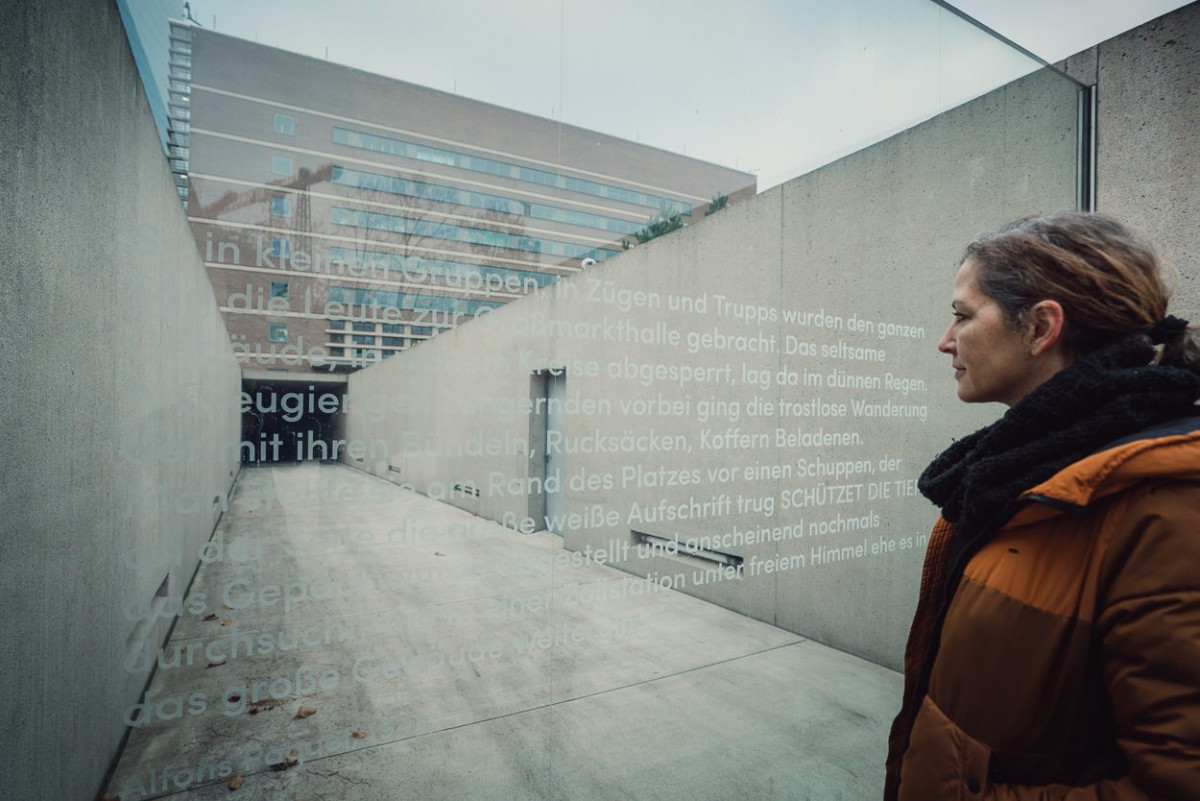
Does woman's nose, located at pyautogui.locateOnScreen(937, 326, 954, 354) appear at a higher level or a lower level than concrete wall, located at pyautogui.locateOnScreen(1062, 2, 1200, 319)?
lower

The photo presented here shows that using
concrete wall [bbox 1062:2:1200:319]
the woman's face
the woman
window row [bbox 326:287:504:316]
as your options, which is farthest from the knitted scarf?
concrete wall [bbox 1062:2:1200:319]

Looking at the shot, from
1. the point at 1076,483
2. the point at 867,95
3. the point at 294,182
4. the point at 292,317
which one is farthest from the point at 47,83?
the point at 867,95

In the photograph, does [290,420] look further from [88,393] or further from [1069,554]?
[1069,554]

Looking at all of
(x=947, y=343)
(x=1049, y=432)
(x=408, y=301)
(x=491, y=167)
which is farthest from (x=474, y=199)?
(x=1049, y=432)

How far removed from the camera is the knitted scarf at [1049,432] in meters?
0.89

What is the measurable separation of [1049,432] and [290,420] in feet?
5.98

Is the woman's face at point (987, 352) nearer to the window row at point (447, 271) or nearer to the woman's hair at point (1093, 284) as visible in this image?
the woman's hair at point (1093, 284)

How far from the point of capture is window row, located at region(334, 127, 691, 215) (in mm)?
2029

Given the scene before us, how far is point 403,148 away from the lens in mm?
2117

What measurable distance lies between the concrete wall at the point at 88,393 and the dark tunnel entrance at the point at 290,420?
0.17 ft

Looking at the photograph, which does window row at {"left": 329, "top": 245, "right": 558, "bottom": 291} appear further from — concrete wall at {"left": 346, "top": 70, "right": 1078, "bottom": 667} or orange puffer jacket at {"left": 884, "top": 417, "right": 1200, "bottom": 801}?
orange puffer jacket at {"left": 884, "top": 417, "right": 1200, "bottom": 801}

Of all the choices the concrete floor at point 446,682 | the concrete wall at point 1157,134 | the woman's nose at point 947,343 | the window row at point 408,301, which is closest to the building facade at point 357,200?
the window row at point 408,301

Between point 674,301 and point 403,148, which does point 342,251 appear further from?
point 674,301

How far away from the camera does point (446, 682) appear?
2.43m
